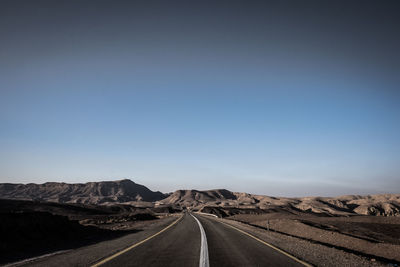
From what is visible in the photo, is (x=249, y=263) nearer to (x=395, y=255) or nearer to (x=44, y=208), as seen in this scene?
(x=395, y=255)

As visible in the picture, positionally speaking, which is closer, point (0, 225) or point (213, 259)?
point (213, 259)

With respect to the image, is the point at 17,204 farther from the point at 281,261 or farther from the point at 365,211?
the point at 365,211

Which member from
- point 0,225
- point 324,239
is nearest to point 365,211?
point 324,239

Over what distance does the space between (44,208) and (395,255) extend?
293 ft

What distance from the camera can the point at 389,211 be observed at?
125500 millimetres

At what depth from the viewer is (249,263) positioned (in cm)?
784

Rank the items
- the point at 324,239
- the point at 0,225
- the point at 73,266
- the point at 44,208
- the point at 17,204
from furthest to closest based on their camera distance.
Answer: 1. the point at 17,204
2. the point at 44,208
3. the point at 324,239
4. the point at 0,225
5. the point at 73,266

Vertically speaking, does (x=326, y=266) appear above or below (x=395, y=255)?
above

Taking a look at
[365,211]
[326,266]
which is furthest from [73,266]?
[365,211]

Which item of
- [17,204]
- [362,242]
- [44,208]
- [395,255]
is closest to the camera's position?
[395,255]

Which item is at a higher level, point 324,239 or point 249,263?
point 249,263

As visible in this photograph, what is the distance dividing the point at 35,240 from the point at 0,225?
206 centimetres

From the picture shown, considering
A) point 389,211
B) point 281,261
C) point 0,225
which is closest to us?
point 281,261

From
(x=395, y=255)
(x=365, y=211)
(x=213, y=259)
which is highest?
(x=213, y=259)
